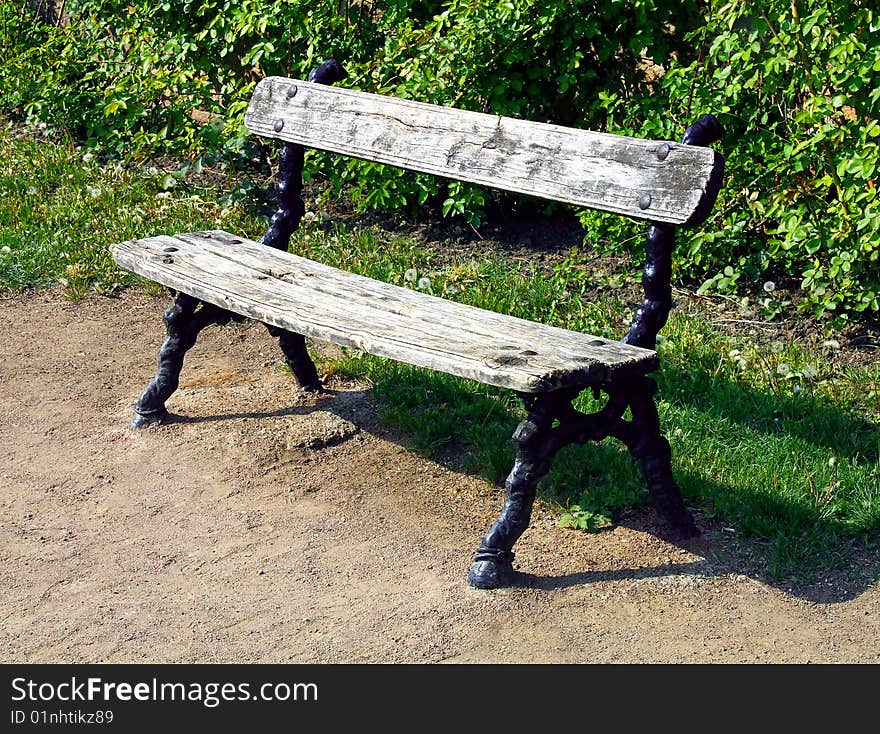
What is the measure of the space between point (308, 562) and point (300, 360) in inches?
47.0

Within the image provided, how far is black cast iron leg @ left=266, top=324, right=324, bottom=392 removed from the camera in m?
4.58

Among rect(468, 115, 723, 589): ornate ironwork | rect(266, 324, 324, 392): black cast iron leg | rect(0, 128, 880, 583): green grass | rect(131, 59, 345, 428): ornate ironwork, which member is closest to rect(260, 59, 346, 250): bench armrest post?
rect(131, 59, 345, 428): ornate ironwork

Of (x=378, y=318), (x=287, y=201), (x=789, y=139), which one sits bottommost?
(x=378, y=318)

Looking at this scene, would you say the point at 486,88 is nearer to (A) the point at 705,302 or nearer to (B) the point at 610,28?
(B) the point at 610,28

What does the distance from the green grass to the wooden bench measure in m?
0.28

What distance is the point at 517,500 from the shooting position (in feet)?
11.0

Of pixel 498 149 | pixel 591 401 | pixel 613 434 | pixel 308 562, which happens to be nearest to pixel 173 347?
pixel 308 562

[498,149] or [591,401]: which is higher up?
[498,149]

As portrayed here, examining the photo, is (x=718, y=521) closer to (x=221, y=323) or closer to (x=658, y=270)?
(x=658, y=270)

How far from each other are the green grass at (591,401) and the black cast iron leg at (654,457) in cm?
20

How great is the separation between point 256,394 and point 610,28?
236cm

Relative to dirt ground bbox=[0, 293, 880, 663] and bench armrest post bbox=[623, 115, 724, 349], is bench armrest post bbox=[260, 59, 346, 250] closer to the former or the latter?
dirt ground bbox=[0, 293, 880, 663]

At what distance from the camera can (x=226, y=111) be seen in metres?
6.51

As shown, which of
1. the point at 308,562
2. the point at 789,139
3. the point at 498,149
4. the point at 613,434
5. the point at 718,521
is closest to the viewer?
the point at 613,434
